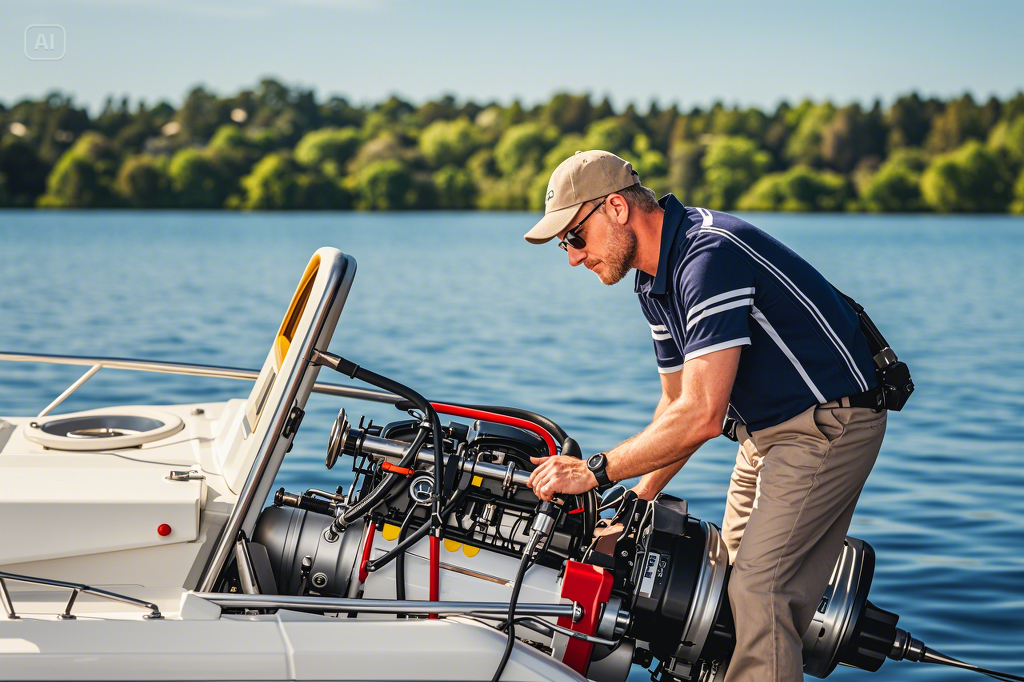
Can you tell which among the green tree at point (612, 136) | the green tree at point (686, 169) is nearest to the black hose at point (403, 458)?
the green tree at point (686, 169)

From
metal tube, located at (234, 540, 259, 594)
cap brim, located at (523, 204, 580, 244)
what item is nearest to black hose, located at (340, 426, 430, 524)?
metal tube, located at (234, 540, 259, 594)

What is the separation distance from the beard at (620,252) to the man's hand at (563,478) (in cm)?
45

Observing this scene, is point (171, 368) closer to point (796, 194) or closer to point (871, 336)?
point (871, 336)

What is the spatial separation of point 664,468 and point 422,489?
79 cm

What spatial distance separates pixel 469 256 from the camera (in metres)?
26.1

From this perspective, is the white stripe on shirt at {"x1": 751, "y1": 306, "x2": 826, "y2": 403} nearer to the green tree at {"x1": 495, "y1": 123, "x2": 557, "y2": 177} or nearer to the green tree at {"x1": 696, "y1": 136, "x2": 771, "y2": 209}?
the green tree at {"x1": 696, "y1": 136, "x2": 771, "y2": 209}

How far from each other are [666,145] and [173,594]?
74.4 meters

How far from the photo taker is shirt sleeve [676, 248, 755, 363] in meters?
2.16

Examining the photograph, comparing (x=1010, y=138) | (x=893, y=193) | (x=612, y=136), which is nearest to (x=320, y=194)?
(x=612, y=136)

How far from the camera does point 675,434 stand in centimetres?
220

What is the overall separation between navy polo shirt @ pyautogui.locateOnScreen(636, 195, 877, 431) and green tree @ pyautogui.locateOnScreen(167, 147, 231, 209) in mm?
59540

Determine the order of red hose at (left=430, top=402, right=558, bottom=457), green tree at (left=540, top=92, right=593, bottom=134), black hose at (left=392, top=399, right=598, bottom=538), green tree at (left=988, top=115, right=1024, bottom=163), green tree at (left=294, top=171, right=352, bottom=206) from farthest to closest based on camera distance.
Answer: green tree at (left=540, top=92, right=593, bottom=134) → green tree at (left=988, top=115, right=1024, bottom=163) → green tree at (left=294, top=171, right=352, bottom=206) → red hose at (left=430, top=402, right=558, bottom=457) → black hose at (left=392, top=399, right=598, bottom=538)

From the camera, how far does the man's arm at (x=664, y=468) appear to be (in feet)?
8.84

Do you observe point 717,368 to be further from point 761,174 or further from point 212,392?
point 761,174
